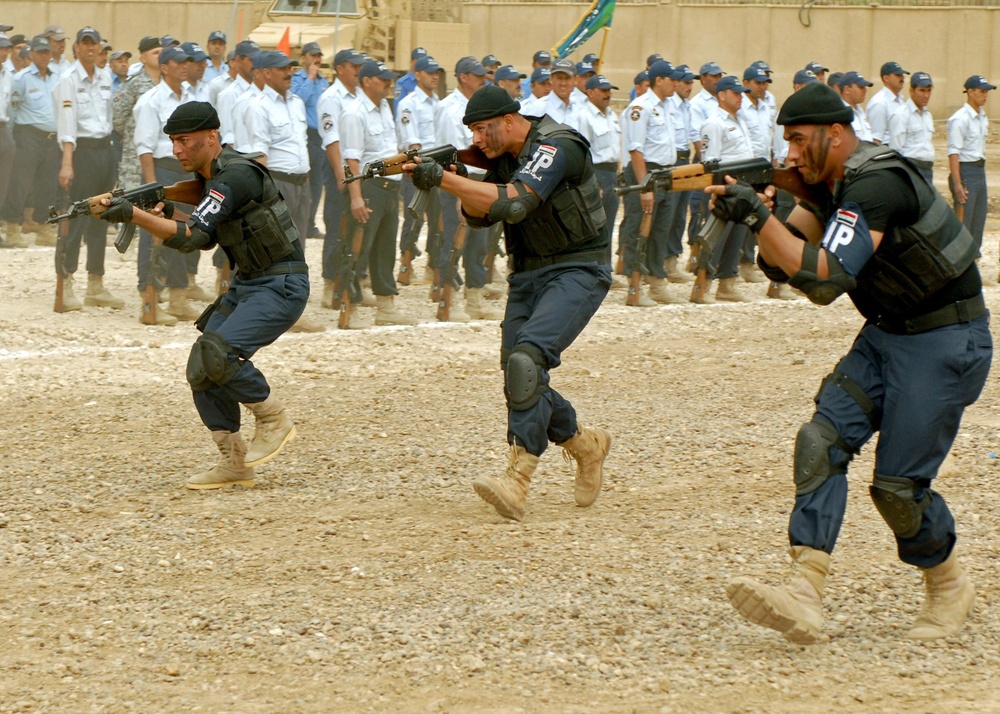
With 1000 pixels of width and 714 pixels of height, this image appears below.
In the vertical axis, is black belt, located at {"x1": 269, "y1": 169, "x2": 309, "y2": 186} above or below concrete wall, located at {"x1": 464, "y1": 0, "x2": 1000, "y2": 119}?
below

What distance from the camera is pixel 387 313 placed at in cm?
1134

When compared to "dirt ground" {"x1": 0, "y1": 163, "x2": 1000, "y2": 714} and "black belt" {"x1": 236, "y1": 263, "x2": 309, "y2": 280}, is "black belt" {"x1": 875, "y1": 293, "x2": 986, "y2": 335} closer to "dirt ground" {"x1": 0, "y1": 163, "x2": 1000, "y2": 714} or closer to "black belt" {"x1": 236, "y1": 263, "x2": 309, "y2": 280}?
"dirt ground" {"x1": 0, "y1": 163, "x2": 1000, "y2": 714}

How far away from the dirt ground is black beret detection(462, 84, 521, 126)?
5.77 ft

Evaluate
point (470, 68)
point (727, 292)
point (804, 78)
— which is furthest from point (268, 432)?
point (804, 78)

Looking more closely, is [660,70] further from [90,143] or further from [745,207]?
[745,207]

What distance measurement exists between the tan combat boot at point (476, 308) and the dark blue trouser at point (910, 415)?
7.28 m

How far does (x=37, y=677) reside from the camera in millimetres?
4277

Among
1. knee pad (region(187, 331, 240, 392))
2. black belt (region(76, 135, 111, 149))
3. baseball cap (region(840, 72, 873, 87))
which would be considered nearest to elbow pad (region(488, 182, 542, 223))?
knee pad (region(187, 331, 240, 392))

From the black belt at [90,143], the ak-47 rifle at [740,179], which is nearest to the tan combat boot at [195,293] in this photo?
the black belt at [90,143]

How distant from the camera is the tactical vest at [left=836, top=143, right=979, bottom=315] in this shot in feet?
14.3

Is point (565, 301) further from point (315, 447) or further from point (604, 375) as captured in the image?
point (604, 375)

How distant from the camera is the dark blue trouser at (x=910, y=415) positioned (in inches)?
174

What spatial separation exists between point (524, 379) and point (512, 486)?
474mm

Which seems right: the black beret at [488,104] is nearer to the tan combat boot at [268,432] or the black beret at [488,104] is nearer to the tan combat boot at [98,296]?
the tan combat boot at [268,432]
